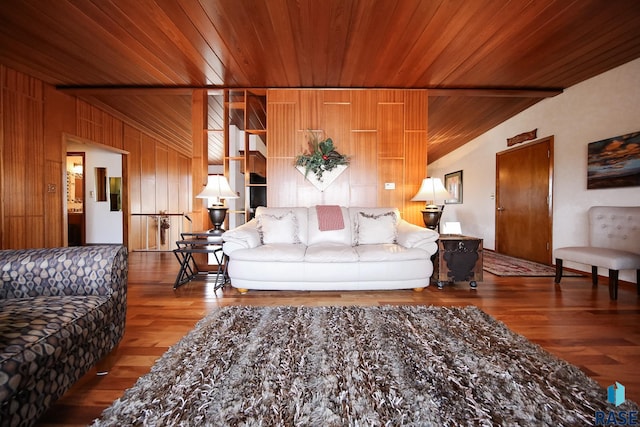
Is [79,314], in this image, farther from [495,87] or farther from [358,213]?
[495,87]

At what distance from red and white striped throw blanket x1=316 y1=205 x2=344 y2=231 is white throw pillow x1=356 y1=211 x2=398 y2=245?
0.26 m

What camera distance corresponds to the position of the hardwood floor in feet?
4.37

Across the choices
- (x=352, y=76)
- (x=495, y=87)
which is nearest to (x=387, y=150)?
(x=352, y=76)

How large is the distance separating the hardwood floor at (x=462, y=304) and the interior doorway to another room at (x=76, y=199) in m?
4.11

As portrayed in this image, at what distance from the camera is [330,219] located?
334cm

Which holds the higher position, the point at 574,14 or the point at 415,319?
the point at 574,14

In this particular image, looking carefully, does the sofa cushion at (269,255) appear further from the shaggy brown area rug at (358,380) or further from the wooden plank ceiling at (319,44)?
the wooden plank ceiling at (319,44)

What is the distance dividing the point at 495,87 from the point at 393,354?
416cm

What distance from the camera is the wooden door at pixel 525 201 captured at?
4.17 metres

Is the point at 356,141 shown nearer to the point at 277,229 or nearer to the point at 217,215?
the point at 277,229

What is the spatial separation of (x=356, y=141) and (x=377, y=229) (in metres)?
1.53

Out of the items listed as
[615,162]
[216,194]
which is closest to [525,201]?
[615,162]

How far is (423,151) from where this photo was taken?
4039 millimetres

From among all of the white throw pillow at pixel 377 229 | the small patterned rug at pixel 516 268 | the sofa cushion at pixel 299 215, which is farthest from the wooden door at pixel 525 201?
the sofa cushion at pixel 299 215
